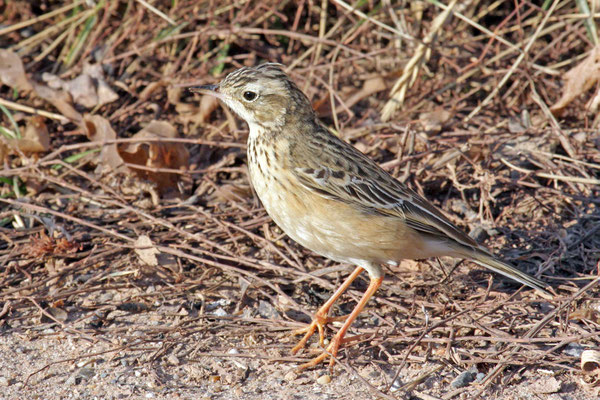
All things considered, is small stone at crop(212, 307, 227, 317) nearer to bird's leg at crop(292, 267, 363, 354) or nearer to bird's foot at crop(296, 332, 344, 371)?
bird's leg at crop(292, 267, 363, 354)

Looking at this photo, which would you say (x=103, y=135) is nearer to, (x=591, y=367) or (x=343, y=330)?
(x=343, y=330)

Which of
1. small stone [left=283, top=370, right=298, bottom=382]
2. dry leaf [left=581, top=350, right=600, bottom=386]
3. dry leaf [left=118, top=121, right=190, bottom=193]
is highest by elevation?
dry leaf [left=581, top=350, right=600, bottom=386]

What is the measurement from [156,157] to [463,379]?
3.63 m

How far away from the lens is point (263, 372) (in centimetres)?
497

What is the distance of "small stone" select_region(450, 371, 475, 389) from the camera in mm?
4714

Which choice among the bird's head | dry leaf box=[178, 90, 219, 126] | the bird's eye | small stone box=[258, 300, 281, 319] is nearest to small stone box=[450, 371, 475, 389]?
small stone box=[258, 300, 281, 319]

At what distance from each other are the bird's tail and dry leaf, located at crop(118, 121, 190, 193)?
9.75ft

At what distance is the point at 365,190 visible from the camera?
531cm

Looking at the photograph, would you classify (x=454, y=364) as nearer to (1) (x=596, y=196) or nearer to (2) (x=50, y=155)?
(1) (x=596, y=196)

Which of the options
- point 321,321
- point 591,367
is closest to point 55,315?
point 321,321

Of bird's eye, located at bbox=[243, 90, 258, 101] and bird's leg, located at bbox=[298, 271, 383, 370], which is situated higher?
bird's eye, located at bbox=[243, 90, 258, 101]

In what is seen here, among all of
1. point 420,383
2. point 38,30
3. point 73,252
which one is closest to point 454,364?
point 420,383

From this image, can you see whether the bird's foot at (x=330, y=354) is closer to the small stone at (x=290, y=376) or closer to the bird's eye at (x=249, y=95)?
the small stone at (x=290, y=376)

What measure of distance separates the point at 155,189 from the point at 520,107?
155 inches
